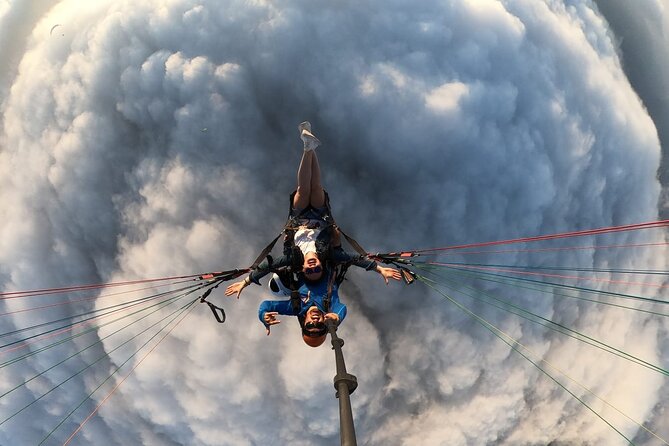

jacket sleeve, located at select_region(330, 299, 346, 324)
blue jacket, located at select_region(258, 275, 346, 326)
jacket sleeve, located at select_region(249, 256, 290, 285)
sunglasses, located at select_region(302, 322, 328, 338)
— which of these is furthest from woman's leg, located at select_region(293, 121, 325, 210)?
sunglasses, located at select_region(302, 322, 328, 338)

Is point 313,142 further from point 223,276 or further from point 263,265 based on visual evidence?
point 223,276

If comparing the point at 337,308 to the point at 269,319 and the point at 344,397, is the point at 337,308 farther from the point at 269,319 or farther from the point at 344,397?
the point at 344,397

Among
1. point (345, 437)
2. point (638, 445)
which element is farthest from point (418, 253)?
point (638, 445)

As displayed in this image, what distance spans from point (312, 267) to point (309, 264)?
93mm

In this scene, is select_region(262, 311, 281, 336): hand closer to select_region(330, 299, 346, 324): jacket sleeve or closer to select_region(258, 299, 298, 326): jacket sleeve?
select_region(258, 299, 298, 326): jacket sleeve

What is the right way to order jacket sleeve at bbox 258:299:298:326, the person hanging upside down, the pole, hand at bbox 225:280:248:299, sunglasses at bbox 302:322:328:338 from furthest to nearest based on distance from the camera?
hand at bbox 225:280:248:299
jacket sleeve at bbox 258:299:298:326
the person hanging upside down
sunglasses at bbox 302:322:328:338
the pole

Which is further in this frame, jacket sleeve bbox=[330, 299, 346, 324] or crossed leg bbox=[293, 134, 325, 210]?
crossed leg bbox=[293, 134, 325, 210]

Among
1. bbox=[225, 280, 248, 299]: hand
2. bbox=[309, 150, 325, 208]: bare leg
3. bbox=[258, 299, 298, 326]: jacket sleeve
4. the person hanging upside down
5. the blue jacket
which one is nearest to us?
the person hanging upside down

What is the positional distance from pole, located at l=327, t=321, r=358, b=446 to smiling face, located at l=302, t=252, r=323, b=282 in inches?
123

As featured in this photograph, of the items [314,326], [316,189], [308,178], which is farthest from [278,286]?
[308,178]

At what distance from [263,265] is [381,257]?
2584 millimetres

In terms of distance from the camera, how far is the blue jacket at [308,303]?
666 centimetres

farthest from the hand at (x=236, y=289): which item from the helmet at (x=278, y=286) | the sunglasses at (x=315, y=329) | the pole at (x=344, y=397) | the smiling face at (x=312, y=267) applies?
the pole at (x=344, y=397)

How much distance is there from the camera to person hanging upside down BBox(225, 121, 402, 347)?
21.3 feet
